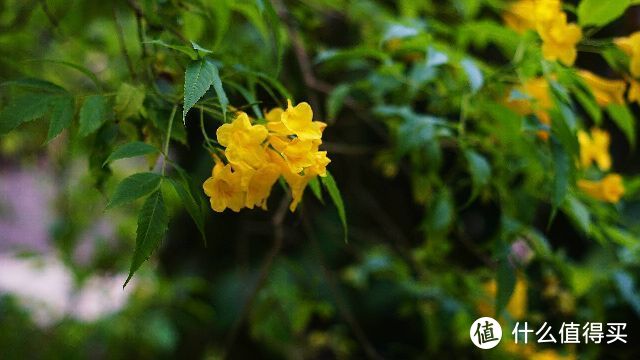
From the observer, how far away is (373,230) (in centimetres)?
213

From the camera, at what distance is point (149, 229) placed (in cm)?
59

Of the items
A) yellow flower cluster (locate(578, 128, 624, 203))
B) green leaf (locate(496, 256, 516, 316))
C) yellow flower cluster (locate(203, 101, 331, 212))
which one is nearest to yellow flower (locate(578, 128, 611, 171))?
yellow flower cluster (locate(578, 128, 624, 203))

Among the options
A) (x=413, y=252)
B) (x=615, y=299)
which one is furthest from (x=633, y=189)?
(x=413, y=252)

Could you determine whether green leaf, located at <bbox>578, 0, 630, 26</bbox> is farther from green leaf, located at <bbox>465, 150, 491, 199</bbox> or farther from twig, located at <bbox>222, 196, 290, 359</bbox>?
twig, located at <bbox>222, 196, 290, 359</bbox>

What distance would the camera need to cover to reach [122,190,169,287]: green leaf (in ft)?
1.89

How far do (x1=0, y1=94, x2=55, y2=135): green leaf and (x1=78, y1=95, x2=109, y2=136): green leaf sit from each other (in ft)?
0.14

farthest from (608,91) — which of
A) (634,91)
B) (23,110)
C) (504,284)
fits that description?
(23,110)

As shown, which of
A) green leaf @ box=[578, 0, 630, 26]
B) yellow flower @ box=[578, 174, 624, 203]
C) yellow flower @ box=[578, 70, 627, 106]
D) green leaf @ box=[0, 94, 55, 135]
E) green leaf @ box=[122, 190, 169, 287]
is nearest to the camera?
green leaf @ box=[122, 190, 169, 287]

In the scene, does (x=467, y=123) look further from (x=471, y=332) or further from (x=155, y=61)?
(x=155, y=61)

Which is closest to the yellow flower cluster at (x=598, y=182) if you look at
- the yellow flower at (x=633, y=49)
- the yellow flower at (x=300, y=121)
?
the yellow flower at (x=633, y=49)

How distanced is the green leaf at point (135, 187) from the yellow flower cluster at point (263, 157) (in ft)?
0.17

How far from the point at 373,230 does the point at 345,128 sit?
35 cm

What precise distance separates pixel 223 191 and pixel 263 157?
6 cm

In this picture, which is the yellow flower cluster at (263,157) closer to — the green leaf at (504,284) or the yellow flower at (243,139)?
the yellow flower at (243,139)
